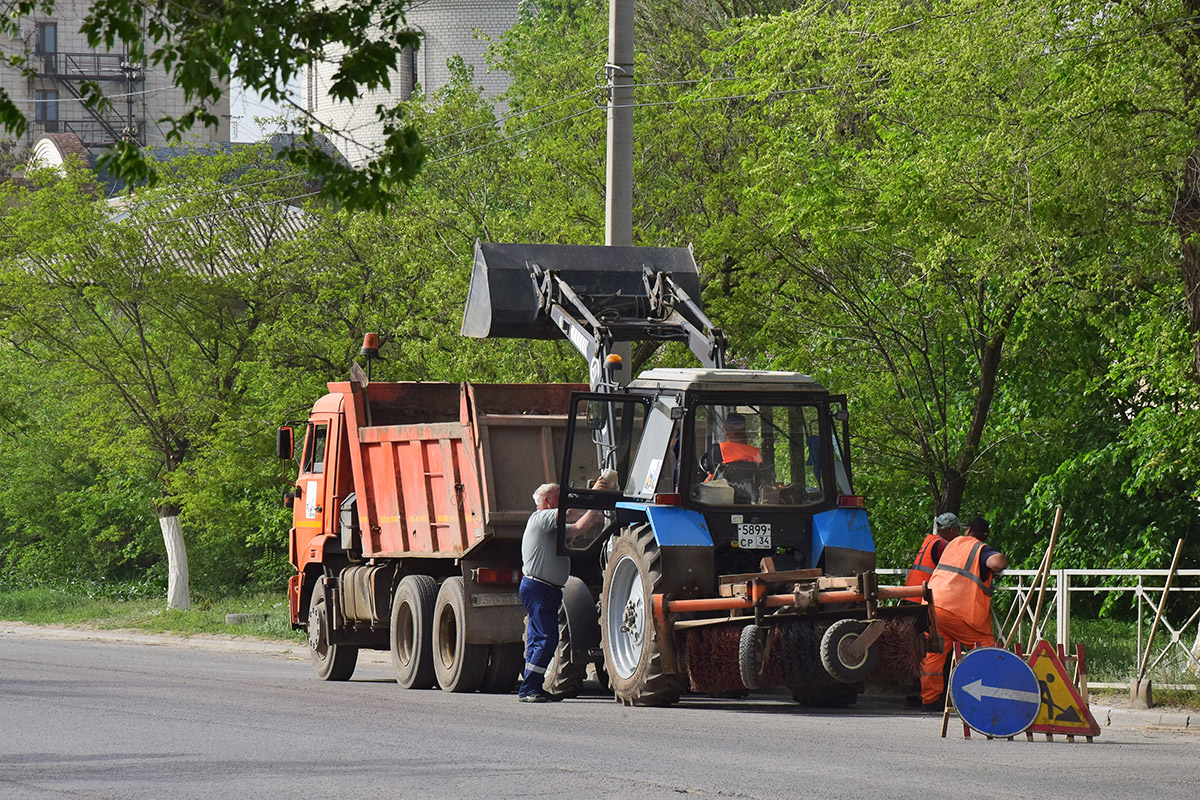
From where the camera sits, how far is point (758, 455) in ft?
43.4

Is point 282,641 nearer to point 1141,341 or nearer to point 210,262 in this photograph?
point 210,262

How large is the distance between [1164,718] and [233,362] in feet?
65.0

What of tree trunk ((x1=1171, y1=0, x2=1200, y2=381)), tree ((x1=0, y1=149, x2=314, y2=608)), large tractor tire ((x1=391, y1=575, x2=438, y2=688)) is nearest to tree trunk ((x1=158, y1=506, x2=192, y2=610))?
tree ((x1=0, y1=149, x2=314, y2=608))

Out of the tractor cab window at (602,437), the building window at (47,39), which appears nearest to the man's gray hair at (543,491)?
the tractor cab window at (602,437)

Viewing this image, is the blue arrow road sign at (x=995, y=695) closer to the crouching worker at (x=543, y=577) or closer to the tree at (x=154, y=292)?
the crouching worker at (x=543, y=577)

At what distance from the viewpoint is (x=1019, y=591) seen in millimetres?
14898

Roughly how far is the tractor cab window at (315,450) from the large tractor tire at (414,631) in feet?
8.69

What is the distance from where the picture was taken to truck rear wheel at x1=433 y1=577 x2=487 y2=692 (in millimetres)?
14438

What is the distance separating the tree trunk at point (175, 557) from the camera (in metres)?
30.4

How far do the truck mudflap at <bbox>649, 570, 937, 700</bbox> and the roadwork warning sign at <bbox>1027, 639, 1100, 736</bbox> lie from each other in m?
1.20

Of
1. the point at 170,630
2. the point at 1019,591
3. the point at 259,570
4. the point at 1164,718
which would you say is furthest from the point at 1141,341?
the point at 259,570

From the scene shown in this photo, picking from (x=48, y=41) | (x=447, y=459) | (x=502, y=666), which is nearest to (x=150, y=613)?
(x=502, y=666)

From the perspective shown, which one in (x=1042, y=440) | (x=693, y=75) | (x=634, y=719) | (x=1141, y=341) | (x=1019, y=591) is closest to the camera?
(x=634, y=719)

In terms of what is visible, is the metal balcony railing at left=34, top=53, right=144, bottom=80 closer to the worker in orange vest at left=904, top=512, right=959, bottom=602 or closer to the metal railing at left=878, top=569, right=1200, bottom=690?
the metal railing at left=878, top=569, right=1200, bottom=690
